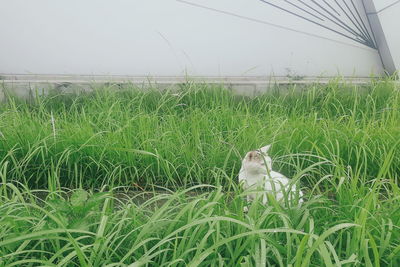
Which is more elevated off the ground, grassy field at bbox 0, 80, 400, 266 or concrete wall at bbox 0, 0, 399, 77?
concrete wall at bbox 0, 0, 399, 77

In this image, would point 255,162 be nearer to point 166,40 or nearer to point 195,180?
point 195,180

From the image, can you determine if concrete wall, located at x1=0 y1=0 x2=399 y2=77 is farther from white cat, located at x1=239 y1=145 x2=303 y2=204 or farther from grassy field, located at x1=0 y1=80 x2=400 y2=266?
white cat, located at x1=239 y1=145 x2=303 y2=204

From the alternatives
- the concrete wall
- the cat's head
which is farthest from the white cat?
the concrete wall

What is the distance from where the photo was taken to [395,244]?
1496mm

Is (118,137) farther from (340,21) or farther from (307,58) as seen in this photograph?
(340,21)

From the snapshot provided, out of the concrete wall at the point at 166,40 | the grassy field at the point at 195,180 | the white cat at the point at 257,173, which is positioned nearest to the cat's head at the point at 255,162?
the white cat at the point at 257,173

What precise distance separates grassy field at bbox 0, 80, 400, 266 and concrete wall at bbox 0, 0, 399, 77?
52 centimetres

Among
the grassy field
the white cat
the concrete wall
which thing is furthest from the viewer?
the concrete wall

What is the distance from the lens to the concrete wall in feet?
12.6

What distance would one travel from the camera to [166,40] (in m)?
3.98

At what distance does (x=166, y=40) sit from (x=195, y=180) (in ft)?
6.36

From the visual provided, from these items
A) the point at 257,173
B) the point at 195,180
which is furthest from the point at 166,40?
the point at 257,173

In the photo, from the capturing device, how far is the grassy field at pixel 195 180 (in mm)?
1383

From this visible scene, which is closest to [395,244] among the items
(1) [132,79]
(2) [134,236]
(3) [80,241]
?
(2) [134,236]
